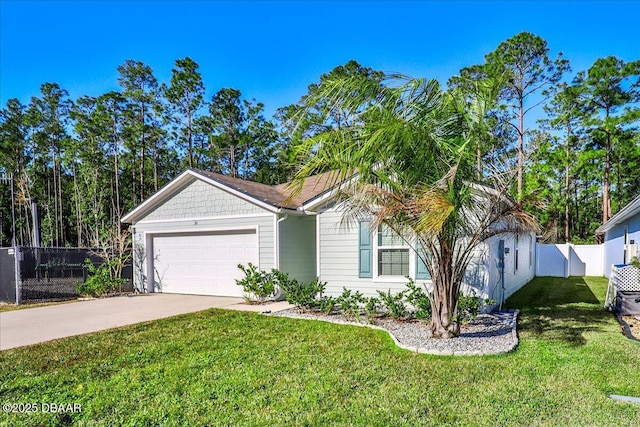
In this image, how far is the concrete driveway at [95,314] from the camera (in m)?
7.13

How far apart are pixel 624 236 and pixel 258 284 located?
13844 millimetres

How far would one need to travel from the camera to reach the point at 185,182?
12.3 meters

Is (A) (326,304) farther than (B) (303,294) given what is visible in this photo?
No

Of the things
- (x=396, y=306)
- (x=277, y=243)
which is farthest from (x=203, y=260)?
(x=396, y=306)

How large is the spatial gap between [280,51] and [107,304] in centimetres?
959

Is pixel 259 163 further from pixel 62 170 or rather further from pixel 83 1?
pixel 83 1

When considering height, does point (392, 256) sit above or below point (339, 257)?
above

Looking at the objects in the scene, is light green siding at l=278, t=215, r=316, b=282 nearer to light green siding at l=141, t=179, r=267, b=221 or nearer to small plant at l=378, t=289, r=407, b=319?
light green siding at l=141, t=179, r=267, b=221

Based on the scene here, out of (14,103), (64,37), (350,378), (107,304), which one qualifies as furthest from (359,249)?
(14,103)

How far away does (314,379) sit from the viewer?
4422 mm

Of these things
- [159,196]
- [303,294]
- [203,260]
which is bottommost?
[303,294]

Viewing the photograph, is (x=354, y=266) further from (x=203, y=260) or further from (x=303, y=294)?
(x=203, y=260)

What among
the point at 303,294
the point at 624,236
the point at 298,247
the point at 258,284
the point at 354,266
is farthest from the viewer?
the point at 624,236

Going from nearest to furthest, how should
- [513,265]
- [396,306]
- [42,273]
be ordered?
[396,306], [42,273], [513,265]
